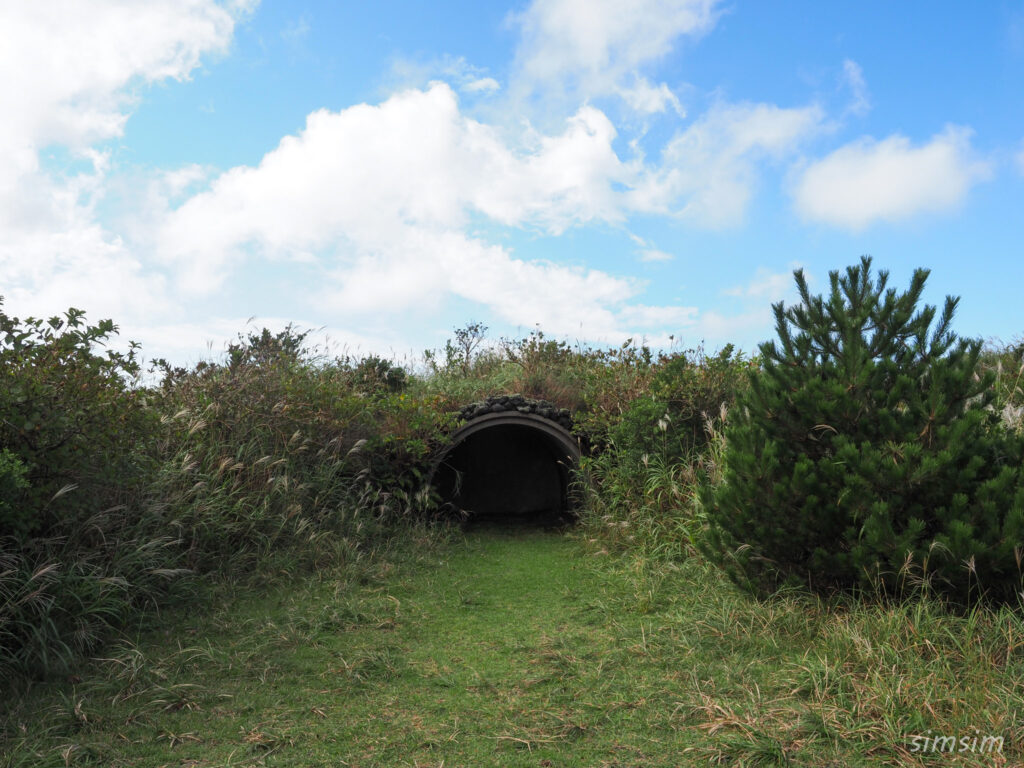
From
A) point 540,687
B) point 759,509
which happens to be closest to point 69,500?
point 540,687

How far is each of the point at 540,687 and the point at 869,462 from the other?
2552mm

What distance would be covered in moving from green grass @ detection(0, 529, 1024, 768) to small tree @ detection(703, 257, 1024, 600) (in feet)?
1.01

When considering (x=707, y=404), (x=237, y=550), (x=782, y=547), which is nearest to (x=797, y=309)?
(x=782, y=547)

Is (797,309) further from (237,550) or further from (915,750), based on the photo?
(237,550)

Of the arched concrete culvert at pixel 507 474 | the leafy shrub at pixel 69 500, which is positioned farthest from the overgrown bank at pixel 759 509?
the arched concrete culvert at pixel 507 474

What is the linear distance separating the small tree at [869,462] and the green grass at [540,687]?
0.31m

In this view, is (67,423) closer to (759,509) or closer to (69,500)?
(69,500)

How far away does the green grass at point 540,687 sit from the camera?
341 centimetres

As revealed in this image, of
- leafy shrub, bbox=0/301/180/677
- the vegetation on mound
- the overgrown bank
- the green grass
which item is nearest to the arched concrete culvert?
the vegetation on mound

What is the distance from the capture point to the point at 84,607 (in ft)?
15.0

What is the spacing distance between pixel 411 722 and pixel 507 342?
1082 centimetres

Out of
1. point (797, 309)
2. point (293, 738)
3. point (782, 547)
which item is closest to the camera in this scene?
point (293, 738)

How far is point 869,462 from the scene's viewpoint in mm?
4391

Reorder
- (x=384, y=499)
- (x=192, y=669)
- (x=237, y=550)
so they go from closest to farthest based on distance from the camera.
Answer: (x=192, y=669), (x=237, y=550), (x=384, y=499)
